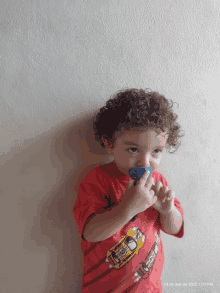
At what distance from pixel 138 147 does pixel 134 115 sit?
90 mm

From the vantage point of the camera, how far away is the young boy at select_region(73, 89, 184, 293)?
22.5 inches

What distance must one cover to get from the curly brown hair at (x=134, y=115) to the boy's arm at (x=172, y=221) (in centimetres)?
24

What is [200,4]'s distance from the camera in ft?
2.56

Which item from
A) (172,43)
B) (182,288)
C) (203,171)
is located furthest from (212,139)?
(182,288)

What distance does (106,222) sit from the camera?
1.82 ft

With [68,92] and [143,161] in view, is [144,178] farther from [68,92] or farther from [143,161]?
[68,92]

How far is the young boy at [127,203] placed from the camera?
1.88 feet

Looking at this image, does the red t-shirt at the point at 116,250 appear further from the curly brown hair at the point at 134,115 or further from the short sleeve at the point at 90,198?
the curly brown hair at the point at 134,115

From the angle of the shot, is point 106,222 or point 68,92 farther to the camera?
point 68,92

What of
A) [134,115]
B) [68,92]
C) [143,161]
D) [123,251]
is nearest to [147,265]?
[123,251]
